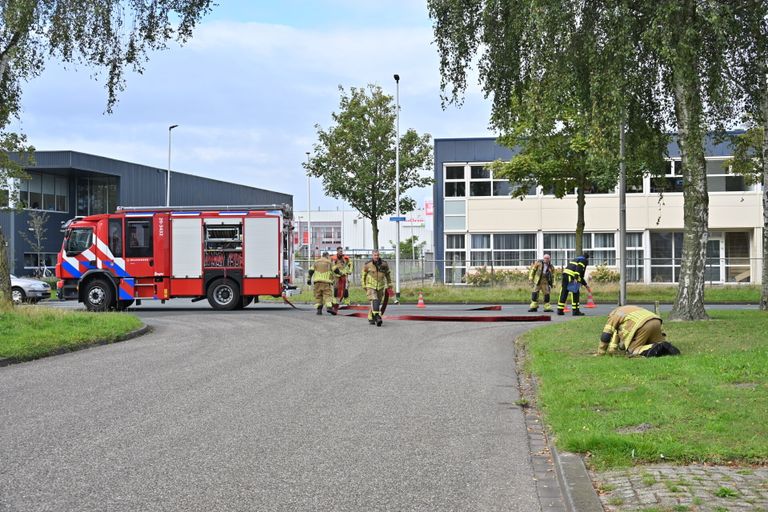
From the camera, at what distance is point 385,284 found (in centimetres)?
1958

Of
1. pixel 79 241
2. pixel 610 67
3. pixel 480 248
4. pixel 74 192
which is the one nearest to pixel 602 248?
pixel 480 248

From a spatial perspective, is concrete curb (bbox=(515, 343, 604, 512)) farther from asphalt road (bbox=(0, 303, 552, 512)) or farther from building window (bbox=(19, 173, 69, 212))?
building window (bbox=(19, 173, 69, 212))

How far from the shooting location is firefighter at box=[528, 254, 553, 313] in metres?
23.4

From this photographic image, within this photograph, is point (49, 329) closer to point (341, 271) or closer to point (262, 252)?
point (341, 271)

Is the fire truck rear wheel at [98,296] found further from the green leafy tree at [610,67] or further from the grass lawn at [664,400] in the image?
the grass lawn at [664,400]

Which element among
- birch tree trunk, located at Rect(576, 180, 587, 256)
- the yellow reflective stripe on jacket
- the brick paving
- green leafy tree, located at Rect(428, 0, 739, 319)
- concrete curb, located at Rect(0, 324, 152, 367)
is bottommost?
concrete curb, located at Rect(0, 324, 152, 367)

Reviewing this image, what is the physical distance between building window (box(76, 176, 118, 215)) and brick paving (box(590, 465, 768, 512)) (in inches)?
2330

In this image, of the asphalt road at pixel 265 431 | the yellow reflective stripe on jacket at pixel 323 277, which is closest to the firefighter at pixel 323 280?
the yellow reflective stripe on jacket at pixel 323 277

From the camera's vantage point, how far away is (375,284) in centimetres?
1916

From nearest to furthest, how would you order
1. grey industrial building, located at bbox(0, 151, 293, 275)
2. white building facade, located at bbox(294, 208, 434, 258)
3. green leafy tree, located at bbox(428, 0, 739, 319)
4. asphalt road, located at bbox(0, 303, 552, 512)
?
asphalt road, located at bbox(0, 303, 552, 512) → green leafy tree, located at bbox(428, 0, 739, 319) → grey industrial building, located at bbox(0, 151, 293, 275) → white building facade, located at bbox(294, 208, 434, 258)

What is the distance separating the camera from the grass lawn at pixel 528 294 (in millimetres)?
29594

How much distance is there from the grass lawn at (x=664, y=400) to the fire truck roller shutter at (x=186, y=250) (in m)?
14.2

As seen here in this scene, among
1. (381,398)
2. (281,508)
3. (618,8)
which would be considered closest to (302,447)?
(281,508)

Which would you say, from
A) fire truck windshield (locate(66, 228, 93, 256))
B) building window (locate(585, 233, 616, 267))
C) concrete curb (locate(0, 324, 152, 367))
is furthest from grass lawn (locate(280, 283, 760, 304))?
concrete curb (locate(0, 324, 152, 367))
